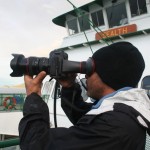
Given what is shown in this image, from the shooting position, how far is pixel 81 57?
1138 cm

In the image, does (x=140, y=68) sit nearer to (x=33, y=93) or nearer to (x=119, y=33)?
(x=33, y=93)

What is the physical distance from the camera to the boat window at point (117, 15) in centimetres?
1085

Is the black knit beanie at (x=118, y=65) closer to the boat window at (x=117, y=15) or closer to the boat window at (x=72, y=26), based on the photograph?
the boat window at (x=117, y=15)

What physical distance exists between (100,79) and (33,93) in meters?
0.40

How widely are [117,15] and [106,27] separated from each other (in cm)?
63

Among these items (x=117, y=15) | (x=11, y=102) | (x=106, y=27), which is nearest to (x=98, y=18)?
(x=106, y=27)

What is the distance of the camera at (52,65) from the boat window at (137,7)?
30.2 feet

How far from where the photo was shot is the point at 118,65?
1.64 meters

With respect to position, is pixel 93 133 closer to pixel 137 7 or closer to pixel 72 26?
pixel 137 7

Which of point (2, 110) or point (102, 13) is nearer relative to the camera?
point (102, 13)

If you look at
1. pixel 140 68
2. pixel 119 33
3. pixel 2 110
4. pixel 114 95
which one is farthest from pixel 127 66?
pixel 2 110

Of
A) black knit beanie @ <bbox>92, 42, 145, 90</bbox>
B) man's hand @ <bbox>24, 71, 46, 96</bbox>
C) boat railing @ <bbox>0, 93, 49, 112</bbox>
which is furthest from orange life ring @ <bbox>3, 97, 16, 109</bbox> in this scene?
black knit beanie @ <bbox>92, 42, 145, 90</bbox>

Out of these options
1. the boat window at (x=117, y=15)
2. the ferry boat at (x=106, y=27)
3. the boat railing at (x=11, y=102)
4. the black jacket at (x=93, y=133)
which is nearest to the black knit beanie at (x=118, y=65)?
the black jacket at (x=93, y=133)

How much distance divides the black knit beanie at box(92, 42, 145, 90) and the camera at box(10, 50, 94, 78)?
70mm
